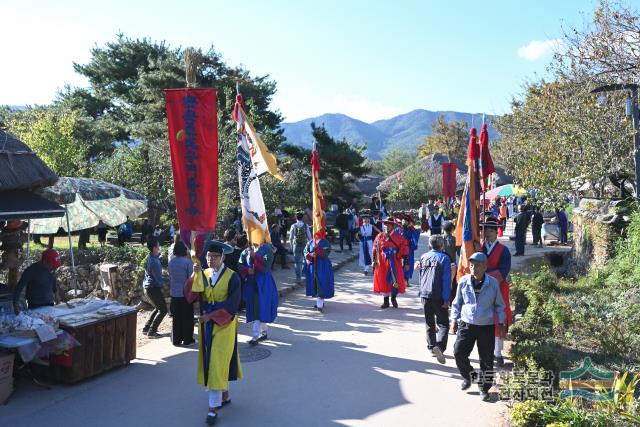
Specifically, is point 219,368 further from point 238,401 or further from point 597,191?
point 597,191

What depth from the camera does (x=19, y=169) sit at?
734 cm

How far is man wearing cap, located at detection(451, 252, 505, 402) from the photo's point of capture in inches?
233

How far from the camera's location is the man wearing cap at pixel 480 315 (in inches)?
233

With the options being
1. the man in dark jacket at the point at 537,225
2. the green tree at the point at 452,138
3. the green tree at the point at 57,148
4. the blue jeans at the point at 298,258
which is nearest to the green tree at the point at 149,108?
the green tree at the point at 57,148

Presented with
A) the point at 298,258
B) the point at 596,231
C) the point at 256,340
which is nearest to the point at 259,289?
the point at 256,340

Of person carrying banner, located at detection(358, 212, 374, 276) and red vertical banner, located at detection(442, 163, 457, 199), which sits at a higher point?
red vertical banner, located at detection(442, 163, 457, 199)

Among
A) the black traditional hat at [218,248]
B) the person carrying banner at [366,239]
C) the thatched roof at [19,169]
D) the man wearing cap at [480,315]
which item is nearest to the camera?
the black traditional hat at [218,248]

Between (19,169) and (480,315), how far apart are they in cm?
644

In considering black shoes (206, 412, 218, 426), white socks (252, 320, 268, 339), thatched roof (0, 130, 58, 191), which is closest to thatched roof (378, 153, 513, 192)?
white socks (252, 320, 268, 339)

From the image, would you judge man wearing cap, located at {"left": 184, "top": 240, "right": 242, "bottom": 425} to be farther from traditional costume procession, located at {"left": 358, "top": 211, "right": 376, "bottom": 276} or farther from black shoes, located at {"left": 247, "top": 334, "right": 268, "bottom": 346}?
traditional costume procession, located at {"left": 358, "top": 211, "right": 376, "bottom": 276}

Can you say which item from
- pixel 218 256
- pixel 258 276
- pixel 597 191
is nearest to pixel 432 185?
pixel 597 191

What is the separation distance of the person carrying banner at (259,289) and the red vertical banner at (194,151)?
2216 mm

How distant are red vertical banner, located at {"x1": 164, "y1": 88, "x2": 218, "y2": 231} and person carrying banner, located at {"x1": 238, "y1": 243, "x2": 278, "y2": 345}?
7.27 feet

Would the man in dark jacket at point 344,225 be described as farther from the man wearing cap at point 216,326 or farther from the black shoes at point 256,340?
the man wearing cap at point 216,326
